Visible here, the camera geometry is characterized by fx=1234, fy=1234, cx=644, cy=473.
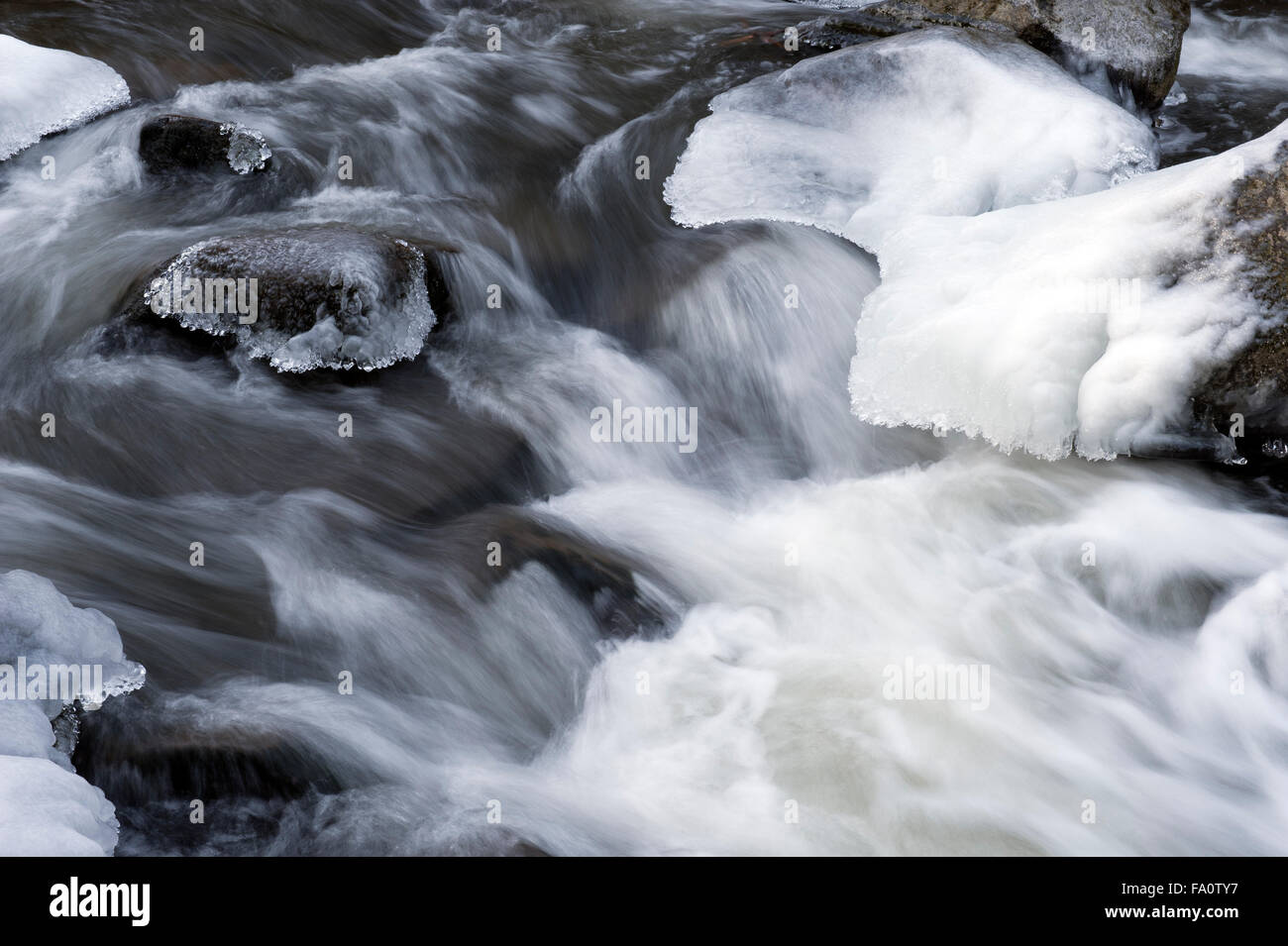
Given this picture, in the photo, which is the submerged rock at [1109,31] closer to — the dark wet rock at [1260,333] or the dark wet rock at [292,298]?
the dark wet rock at [1260,333]

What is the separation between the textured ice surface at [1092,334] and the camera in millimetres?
5234

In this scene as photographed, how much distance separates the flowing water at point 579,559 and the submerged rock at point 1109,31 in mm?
2416

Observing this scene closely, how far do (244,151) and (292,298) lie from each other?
1.75 meters

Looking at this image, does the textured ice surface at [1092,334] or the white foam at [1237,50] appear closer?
the textured ice surface at [1092,334]

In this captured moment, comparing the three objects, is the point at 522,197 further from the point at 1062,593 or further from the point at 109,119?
the point at 1062,593

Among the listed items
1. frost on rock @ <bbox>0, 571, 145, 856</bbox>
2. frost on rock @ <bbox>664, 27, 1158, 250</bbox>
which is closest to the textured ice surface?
frost on rock @ <bbox>664, 27, 1158, 250</bbox>

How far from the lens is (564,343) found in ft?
20.2

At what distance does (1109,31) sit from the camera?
778 centimetres

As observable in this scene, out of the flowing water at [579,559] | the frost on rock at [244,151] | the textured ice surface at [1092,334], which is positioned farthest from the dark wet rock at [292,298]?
the textured ice surface at [1092,334]

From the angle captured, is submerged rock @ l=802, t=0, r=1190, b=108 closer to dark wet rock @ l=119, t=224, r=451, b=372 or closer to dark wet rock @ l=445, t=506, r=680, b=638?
dark wet rock @ l=119, t=224, r=451, b=372

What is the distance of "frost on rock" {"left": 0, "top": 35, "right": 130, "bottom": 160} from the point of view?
6.96 metres

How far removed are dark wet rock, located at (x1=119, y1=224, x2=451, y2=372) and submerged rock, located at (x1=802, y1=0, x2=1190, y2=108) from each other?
4.39 metres

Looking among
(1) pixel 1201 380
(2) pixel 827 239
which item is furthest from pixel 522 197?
(1) pixel 1201 380

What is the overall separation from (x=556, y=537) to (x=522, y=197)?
→ 2.75 metres
